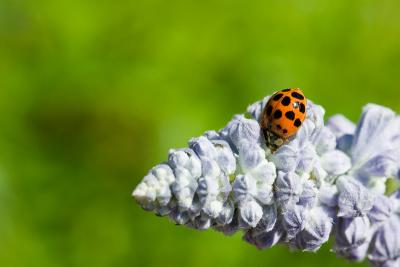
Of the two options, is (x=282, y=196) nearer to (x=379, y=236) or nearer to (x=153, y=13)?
(x=379, y=236)

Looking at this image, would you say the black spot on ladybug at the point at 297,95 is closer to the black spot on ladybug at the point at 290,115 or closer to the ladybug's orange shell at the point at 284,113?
the ladybug's orange shell at the point at 284,113

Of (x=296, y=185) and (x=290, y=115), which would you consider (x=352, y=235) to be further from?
(x=290, y=115)

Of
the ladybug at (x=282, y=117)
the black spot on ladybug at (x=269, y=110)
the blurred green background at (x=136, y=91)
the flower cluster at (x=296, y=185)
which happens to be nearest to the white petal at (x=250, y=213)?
the flower cluster at (x=296, y=185)

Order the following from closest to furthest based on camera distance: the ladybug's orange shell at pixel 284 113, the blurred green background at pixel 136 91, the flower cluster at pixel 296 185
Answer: the flower cluster at pixel 296 185 → the ladybug's orange shell at pixel 284 113 → the blurred green background at pixel 136 91

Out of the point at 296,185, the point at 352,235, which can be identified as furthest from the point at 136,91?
the point at 296,185

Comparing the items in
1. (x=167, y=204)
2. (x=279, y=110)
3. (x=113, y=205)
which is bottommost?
(x=167, y=204)

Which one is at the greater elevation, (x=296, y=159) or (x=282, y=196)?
(x=296, y=159)

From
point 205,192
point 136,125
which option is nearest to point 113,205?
point 136,125
